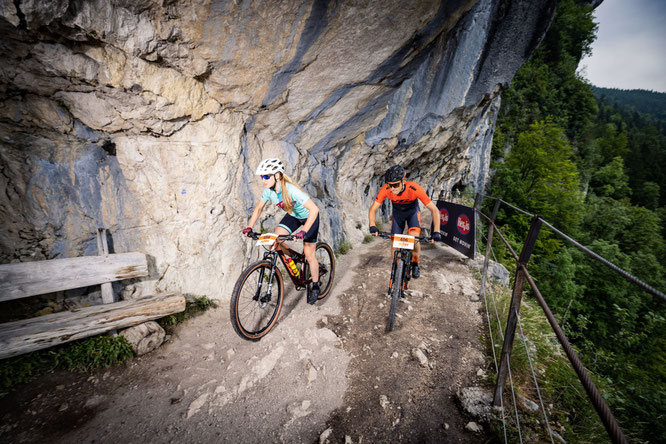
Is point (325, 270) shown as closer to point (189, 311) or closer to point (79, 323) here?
point (189, 311)

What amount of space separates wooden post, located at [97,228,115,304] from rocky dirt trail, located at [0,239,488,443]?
1.04 m

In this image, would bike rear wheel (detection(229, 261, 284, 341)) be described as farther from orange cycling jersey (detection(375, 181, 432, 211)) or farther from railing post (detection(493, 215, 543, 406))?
railing post (detection(493, 215, 543, 406))

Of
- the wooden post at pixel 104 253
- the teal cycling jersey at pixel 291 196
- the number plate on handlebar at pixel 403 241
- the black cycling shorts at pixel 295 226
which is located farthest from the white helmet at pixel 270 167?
the wooden post at pixel 104 253

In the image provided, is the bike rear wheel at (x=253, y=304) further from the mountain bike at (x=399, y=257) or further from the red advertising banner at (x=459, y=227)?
the red advertising banner at (x=459, y=227)

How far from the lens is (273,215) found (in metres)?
5.91

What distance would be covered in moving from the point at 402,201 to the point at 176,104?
4.48 meters

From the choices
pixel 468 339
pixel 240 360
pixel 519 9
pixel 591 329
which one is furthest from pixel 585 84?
pixel 240 360

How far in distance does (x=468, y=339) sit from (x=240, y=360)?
3.51 m

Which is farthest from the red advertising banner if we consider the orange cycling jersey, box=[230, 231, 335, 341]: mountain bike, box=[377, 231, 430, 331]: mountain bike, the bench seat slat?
the bench seat slat

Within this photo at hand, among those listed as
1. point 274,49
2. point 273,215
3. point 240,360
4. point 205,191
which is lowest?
point 240,360

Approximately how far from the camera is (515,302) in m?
2.41

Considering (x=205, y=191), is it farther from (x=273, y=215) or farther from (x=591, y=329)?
(x=591, y=329)

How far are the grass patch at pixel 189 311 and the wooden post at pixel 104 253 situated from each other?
81 cm

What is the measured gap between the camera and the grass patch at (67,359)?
10.3 feet
